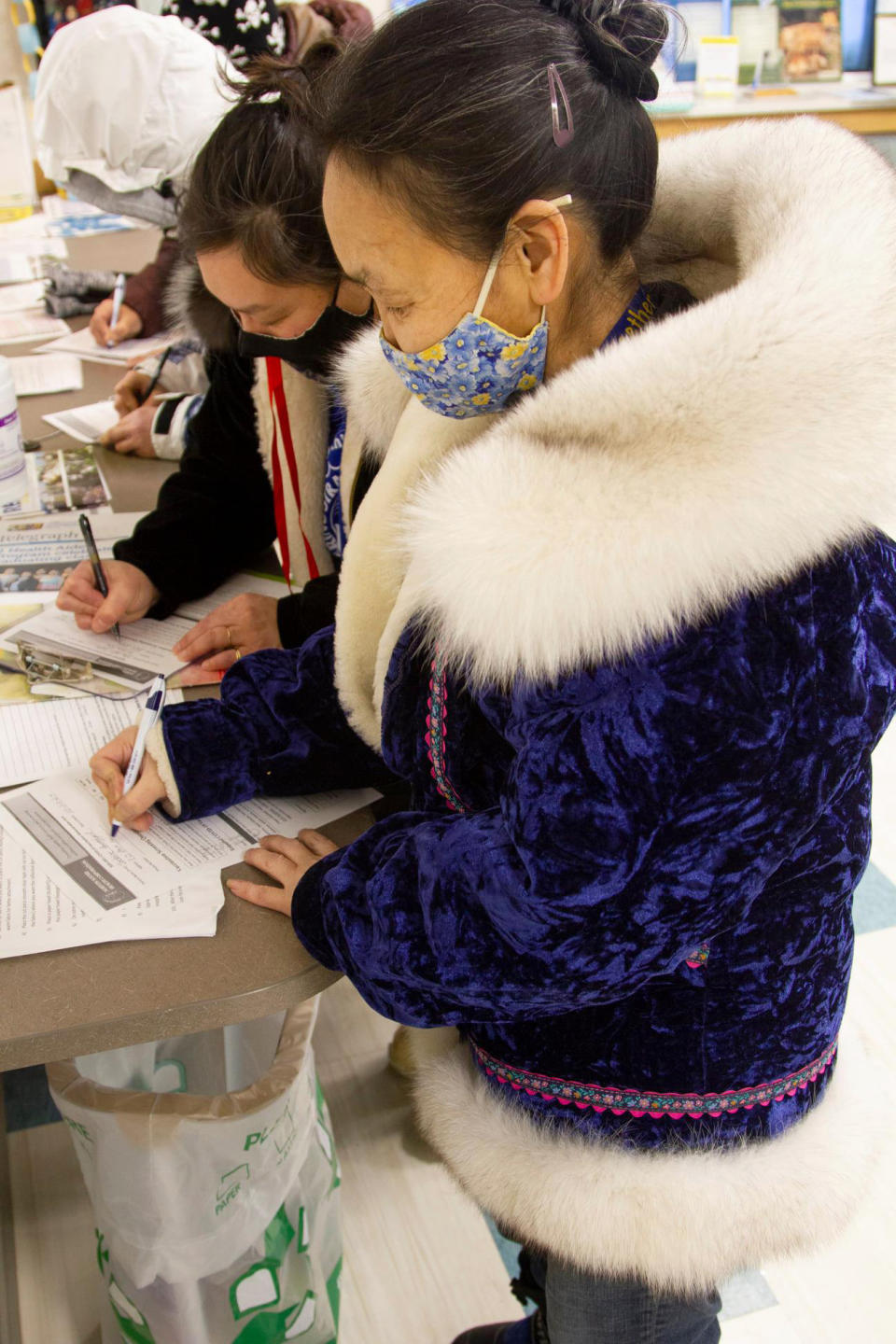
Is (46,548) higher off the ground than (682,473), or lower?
lower

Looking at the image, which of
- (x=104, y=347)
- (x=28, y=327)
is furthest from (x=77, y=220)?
(x=104, y=347)

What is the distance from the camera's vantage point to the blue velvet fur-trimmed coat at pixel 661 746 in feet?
2.25

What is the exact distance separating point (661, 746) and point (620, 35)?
1.69ft

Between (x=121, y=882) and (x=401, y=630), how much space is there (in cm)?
33

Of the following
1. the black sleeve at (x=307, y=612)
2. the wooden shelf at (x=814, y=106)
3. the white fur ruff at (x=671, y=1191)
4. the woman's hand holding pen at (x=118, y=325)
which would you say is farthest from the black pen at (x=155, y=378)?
the wooden shelf at (x=814, y=106)

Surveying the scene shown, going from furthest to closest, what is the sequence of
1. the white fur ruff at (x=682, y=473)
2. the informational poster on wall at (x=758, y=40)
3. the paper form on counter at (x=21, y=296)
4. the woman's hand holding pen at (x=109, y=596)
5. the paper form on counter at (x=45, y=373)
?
the informational poster on wall at (x=758, y=40) → the paper form on counter at (x=21, y=296) → the paper form on counter at (x=45, y=373) → the woman's hand holding pen at (x=109, y=596) → the white fur ruff at (x=682, y=473)

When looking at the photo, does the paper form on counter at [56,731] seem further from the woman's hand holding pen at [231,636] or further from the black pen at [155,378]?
the black pen at [155,378]

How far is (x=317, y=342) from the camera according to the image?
1301 millimetres

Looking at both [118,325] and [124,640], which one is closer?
[124,640]

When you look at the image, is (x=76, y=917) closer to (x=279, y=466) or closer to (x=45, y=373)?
(x=279, y=466)

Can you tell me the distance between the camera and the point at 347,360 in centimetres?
119

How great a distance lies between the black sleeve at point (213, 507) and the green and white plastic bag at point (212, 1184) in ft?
1.87

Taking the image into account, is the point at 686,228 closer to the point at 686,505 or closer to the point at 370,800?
the point at 686,505

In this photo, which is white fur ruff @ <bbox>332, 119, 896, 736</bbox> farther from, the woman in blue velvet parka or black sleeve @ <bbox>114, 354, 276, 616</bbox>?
black sleeve @ <bbox>114, 354, 276, 616</bbox>
